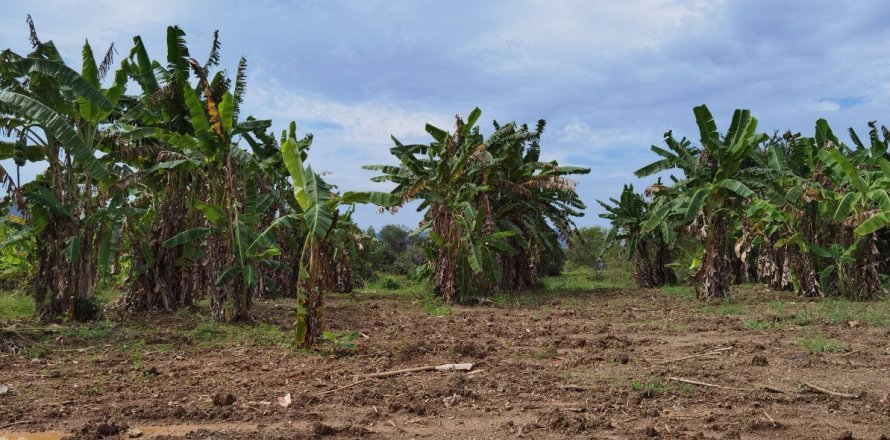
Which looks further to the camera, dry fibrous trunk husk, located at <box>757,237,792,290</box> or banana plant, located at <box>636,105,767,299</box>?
dry fibrous trunk husk, located at <box>757,237,792,290</box>

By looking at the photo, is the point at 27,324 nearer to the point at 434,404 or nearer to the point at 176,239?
the point at 176,239

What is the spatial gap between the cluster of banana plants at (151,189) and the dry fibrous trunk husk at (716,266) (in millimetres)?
9178

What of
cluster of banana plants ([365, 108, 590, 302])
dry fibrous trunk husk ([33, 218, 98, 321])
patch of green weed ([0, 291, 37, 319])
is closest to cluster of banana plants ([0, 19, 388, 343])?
dry fibrous trunk husk ([33, 218, 98, 321])

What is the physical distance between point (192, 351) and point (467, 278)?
26.0 feet

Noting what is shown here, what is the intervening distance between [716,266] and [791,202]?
7.22 ft

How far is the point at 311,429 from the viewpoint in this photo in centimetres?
523

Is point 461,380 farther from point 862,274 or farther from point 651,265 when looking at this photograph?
point 651,265

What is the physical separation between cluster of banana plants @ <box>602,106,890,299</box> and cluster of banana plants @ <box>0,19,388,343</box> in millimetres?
8859

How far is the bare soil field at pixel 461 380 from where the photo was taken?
531 centimetres

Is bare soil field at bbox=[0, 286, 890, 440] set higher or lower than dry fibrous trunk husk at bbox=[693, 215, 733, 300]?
lower

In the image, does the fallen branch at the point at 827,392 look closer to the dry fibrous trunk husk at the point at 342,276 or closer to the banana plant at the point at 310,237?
the banana plant at the point at 310,237

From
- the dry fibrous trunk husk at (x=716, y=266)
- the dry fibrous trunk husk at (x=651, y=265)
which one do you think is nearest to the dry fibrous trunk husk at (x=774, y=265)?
the dry fibrous trunk husk at (x=716, y=266)

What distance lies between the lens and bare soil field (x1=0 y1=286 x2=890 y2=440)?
17.4ft

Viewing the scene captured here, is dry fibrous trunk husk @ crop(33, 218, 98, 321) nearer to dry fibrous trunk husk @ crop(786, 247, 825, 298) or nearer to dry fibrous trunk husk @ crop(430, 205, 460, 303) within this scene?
dry fibrous trunk husk @ crop(430, 205, 460, 303)
